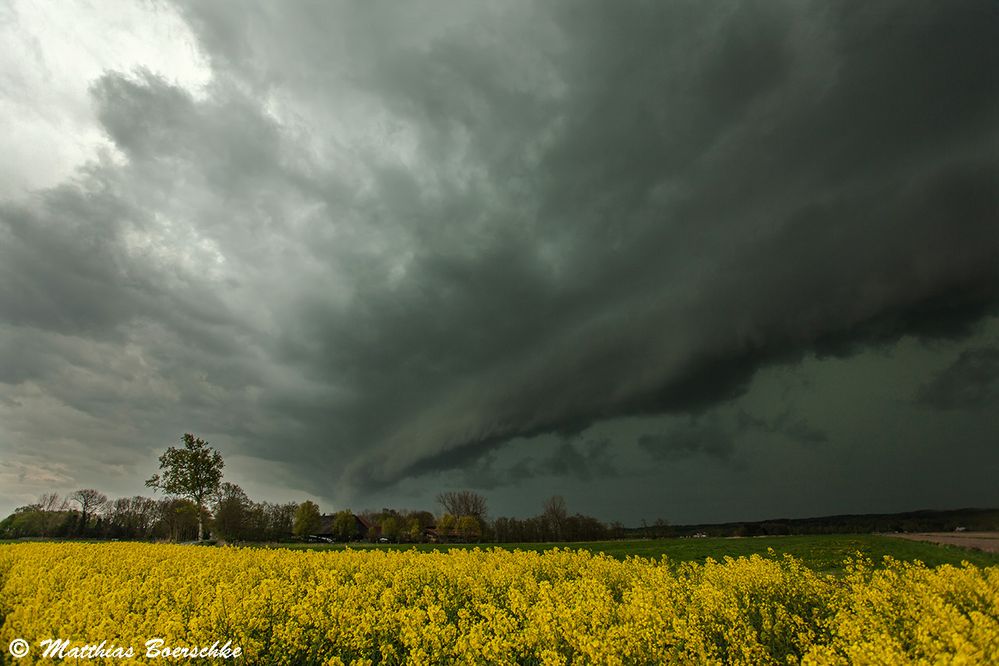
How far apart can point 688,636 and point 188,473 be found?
71.9 meters

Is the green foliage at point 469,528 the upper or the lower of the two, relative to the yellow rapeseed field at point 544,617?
lower

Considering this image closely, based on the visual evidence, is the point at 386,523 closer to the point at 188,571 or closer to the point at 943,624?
the point at 188,571

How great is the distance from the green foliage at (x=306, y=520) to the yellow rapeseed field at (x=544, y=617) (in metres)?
83.1

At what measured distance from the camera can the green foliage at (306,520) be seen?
289ft

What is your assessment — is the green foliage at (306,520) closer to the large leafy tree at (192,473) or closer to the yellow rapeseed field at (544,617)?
the large leafy tree at (192,473)

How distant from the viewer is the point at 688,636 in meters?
7.30

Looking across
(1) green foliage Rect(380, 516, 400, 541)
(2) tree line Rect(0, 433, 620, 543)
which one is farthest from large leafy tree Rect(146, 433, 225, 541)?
(1) green foliage Rect(380, 516, 400, 541)

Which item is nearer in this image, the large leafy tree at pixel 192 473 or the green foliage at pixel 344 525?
the large leafy tree at pixel 192 473

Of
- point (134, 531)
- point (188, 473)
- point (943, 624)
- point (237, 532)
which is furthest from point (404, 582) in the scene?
point (134, 531)
